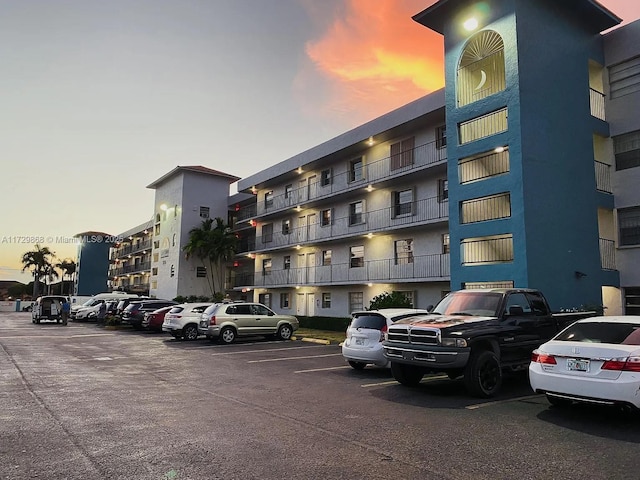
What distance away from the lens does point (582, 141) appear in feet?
67.9

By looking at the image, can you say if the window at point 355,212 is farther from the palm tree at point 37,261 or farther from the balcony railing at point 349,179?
the palm tree at point 37,261

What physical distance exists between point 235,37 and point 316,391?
15418 mm

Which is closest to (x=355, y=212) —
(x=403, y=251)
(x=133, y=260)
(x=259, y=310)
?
(x=403, y=251)

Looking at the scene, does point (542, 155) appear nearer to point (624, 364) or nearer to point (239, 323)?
point (239, 323)

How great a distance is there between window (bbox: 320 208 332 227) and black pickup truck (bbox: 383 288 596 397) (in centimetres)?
2317

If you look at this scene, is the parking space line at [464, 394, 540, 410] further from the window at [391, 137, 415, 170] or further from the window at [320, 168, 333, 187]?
the window at [320, 168, 333, 187]

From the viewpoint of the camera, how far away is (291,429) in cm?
655

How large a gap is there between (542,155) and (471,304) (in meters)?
11.6

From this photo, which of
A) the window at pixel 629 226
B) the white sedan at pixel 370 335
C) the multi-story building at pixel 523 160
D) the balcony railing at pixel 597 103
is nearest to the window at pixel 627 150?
the multi-story building at pixel 523 160

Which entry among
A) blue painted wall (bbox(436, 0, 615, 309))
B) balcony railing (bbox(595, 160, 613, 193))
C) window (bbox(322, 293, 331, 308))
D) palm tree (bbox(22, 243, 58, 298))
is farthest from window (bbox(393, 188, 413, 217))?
palm tree (bbox(22, 243, 58, 298))

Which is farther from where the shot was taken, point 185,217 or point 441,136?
point 185,217

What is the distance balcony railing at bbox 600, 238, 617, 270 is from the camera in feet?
67.7

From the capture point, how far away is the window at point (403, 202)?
26958mm

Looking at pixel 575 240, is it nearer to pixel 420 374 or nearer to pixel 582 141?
pixel 582 141
